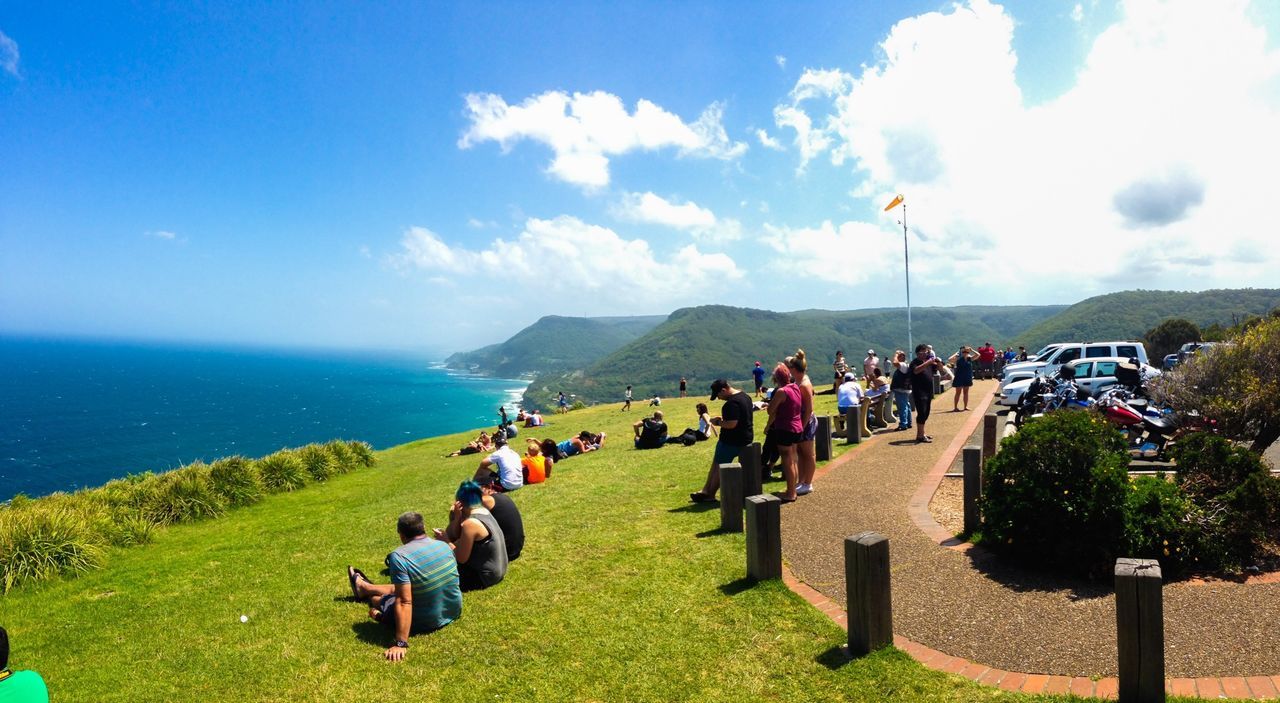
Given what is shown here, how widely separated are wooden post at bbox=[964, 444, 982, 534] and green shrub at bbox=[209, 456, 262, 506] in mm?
14402

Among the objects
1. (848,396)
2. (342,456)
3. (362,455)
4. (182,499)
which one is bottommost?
(362,455)

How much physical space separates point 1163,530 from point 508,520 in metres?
6.67

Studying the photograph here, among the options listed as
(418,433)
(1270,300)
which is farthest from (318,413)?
(1270,300)

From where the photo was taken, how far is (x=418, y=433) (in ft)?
396

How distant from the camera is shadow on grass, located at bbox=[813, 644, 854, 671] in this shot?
4.78 m

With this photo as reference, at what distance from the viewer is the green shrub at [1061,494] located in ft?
19.6

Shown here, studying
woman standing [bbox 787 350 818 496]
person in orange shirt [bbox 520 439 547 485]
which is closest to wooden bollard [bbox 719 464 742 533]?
woman standing [bbox 787 350 818 496]

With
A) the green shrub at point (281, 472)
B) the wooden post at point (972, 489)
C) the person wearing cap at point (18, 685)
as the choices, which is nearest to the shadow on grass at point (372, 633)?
the person wearing cap at point (18, 685)

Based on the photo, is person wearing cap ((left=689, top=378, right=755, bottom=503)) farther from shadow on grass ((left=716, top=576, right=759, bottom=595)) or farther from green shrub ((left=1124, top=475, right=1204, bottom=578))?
green shrub ((left=1124, top=475, right=1204, bottom=578))

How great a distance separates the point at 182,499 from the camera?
13016 millimetres

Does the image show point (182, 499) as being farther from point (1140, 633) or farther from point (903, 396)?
point (903, 396)

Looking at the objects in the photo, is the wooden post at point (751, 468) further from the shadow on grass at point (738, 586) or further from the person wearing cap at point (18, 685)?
the person wearing cap at point (18, 685)

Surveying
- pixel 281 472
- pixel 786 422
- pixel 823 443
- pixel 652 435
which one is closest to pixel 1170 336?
pixel 652 435

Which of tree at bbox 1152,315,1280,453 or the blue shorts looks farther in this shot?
the blue shorts
